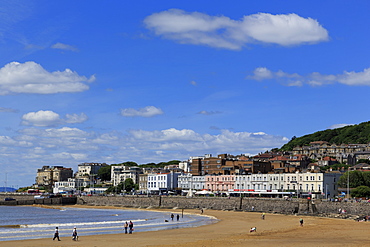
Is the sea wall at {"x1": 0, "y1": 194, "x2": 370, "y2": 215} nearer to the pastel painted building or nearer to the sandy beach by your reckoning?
the sandy beach

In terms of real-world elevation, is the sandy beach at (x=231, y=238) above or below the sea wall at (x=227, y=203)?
above

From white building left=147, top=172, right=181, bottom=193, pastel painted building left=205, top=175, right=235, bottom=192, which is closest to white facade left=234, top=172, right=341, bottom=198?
pastel painted building left=205, top=175, right=235, bottom=192

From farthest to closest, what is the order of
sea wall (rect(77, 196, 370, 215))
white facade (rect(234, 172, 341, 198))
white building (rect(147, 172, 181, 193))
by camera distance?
white building (rect(147, 172, 181, 193)) < white facade (rect(234, 172, 341, 198)) < sea wall (rect(77, 196, 370, 215))

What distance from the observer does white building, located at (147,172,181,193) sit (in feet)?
575

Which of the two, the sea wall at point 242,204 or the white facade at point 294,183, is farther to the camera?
the white facade at point 294,183

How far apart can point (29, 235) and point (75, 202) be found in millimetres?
99983

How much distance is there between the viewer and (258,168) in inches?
6471

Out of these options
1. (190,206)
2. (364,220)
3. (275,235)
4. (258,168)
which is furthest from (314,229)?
(258,168)

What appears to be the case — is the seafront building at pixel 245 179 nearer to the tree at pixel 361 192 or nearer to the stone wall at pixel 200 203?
the tree at pixel 361 192

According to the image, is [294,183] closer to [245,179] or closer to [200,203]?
[245,179]

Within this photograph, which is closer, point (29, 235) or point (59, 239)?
point (59, 239)

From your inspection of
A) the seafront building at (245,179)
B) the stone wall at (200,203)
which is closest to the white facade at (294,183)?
the seafront building at (245,179)

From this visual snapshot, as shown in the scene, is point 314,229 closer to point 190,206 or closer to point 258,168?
point 190,206

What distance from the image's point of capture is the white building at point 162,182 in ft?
575
